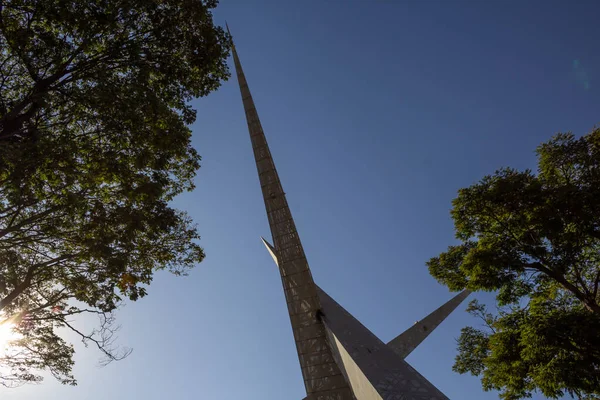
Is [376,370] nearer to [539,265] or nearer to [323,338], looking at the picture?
[323,338]

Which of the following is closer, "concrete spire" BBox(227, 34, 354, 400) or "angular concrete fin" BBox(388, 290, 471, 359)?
"concrete spire" BBox(227, 34, 354, 400)

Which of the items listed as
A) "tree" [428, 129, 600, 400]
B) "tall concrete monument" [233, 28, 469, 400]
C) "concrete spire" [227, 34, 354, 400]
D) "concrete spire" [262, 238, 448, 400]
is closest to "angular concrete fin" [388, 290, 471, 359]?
"tall concrete monument" [233, 28, 469, 400]

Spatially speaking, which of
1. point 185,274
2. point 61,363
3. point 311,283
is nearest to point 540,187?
point 311,283

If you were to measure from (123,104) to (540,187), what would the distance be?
11940mm

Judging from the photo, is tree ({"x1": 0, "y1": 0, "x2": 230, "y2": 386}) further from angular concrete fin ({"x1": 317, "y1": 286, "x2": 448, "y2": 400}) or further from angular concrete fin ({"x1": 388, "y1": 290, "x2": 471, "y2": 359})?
angular concrete fin ({"x1": 388, "y1": 290, "x2": 471, "y2": 359})

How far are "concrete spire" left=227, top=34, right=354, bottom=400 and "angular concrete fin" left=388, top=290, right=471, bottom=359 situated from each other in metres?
6.16

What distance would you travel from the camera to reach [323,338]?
27.9 feet

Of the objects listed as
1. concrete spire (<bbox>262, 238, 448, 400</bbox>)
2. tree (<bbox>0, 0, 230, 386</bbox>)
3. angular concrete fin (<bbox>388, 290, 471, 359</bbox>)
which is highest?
tree (<bbox>0, 0, 230, 386</bbox>)

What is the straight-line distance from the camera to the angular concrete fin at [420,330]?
1352cm

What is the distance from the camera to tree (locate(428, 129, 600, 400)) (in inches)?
348

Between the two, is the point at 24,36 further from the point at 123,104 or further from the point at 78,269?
the point at 78,269

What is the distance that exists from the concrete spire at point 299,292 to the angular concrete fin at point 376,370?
1.30 meters

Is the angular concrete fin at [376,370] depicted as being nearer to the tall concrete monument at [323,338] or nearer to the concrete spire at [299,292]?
the tall concrete monument at [323,338]

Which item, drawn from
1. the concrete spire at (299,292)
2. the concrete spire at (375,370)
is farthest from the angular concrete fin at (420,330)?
the concrete spire at (375,370)
